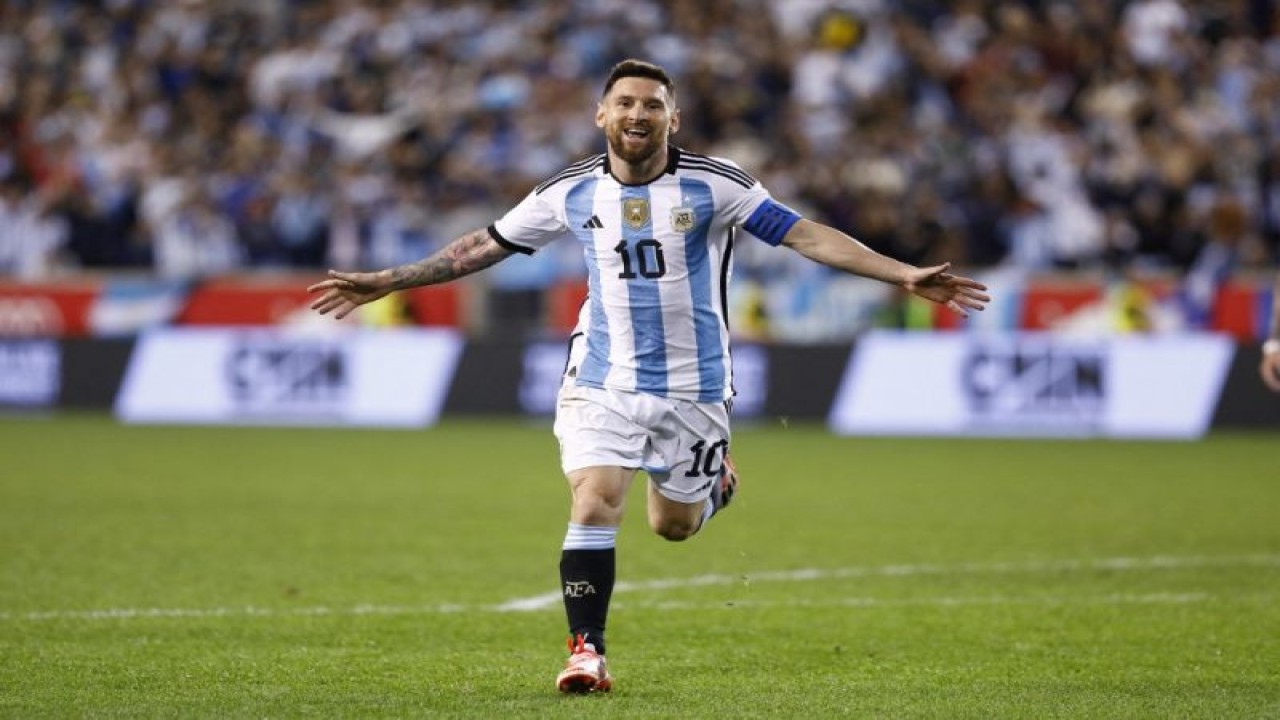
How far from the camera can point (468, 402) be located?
21.8 m

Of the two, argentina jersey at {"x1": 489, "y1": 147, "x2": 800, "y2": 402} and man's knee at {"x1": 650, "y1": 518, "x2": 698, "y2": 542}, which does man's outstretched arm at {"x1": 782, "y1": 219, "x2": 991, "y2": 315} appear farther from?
man's knee at {"x1": 650, "y1": 518, "x2": 698, "y2": 542}

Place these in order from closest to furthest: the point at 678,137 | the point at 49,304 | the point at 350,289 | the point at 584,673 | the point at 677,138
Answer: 1. the point at 584,673
2. the point at 350,289
3. the point at 677,138
4. the point at 678,137
5. the point at 49,304

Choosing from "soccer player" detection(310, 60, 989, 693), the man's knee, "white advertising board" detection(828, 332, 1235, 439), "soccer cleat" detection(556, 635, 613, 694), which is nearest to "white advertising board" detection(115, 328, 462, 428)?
"white advertising board" detection(828, 332, 1235, 439)

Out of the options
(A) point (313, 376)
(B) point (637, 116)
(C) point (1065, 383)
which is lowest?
(C) point (1065, 383)

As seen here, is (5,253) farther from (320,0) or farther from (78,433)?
(78,433)

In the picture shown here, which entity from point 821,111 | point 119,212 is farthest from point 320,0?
point 821,111

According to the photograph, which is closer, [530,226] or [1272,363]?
[530,226]

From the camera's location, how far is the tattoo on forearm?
716 centimetres

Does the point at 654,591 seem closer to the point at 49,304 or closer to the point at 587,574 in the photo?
the point at 587,574

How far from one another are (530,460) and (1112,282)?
8.98m

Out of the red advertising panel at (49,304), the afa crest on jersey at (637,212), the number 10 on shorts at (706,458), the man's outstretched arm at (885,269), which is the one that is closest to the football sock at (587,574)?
the number 10 on shorts at (706,458)

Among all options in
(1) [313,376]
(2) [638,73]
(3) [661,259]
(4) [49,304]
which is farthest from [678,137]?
(2) [638,73]

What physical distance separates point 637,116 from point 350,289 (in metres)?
1.21

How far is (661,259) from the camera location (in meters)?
6.95
